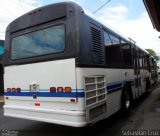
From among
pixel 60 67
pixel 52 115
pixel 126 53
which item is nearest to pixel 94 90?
pixel 60 67

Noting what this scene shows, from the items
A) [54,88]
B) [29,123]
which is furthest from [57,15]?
[29,123]

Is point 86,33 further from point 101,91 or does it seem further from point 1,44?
point 1,44

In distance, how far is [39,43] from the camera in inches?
248

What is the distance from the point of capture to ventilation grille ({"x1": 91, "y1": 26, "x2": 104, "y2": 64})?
19.9ft

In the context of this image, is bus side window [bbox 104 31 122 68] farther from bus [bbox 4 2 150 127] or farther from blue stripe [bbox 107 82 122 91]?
blue stripe [bbox 107 82 122 91]

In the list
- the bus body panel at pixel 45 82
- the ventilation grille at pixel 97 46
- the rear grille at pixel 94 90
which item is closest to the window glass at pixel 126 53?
the ventilation grille at pixel 97 46

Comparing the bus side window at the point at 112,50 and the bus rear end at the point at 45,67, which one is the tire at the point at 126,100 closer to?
the bus side window at the point at 112,50

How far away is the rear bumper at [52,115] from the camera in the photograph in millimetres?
5309

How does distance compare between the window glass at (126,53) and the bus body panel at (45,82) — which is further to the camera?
the window glass at (126,53)

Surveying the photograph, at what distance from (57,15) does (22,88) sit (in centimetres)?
206

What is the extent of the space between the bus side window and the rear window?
1.49 metres

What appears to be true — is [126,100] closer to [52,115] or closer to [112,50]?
[112,50]

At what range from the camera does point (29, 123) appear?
7984 mm

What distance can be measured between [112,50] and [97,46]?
126 centimetres
